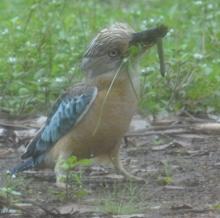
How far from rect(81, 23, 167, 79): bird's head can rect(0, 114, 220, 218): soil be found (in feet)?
2.32

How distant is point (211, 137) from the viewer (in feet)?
26.3

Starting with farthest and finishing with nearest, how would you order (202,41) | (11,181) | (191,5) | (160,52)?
(191,5), (202,41), (160,52), (11,181)

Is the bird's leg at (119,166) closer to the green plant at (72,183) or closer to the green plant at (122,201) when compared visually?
the green plant at (122,201)

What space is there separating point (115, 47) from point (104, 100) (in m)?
0.35

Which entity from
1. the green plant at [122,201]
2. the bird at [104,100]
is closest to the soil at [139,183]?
the green plant at [122,201]

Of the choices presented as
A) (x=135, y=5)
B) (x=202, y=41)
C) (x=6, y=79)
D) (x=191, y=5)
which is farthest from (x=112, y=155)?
(x=135, y=5)

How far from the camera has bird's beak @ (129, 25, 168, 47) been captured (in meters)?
6.46

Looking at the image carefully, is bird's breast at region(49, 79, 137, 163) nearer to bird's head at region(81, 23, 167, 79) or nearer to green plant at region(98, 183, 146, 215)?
bird's head at region(81, 23, 167, 79)

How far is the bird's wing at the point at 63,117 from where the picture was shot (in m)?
6.54

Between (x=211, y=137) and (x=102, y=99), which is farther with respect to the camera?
(x=211, y=137)

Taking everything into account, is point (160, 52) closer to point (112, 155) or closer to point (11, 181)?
point (112, 155)

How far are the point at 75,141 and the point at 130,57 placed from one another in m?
0.61

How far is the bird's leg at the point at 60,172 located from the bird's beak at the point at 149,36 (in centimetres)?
82

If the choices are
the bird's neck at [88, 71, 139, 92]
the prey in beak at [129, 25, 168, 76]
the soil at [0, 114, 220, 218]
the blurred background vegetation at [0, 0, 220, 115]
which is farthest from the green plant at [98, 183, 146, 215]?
the blurred background vegetation at [0, 0, 220, 115]
